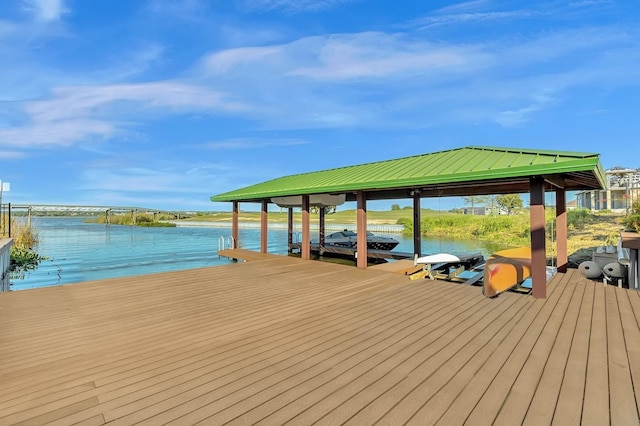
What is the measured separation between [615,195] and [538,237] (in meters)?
25.2

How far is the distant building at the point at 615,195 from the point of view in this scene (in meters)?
15.0

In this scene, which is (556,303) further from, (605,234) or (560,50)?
(605,234)

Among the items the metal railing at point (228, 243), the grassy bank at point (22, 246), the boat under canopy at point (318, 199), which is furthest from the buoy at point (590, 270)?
the grassy bank at point (22, 246)

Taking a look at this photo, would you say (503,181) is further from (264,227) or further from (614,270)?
(264,227)

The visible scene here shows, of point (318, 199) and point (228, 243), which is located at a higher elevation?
point (318, 199)

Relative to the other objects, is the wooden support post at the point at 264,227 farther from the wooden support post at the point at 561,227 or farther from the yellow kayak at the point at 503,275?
the wooden support post at the point at 561,227

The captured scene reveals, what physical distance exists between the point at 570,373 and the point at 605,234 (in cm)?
1761

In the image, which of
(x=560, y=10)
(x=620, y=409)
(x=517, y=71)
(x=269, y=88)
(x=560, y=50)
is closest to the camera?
(x=620, y=409)

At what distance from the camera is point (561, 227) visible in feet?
23.5

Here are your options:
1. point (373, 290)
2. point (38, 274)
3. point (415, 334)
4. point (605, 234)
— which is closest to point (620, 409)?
point (415, 334)

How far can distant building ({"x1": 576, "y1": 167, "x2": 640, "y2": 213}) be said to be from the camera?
15.0 meters

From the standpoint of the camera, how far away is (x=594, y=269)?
26.2ft

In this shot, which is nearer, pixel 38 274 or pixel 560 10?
pixel 560 10

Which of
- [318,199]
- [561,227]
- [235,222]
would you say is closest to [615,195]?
[561,227]
